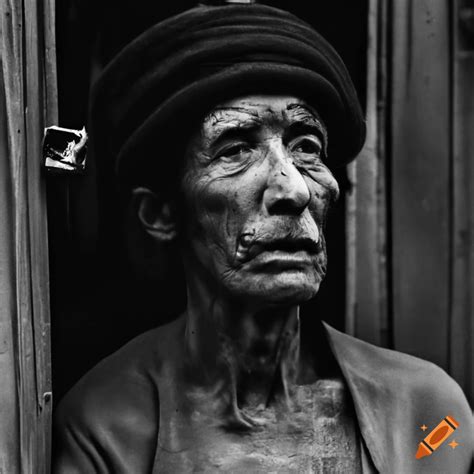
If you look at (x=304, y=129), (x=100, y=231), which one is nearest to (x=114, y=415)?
(x=100, y=231)

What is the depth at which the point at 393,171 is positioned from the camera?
2.82m

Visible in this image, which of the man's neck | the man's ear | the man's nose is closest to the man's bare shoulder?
the man's neck

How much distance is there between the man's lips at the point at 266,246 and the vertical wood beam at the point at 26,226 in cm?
43

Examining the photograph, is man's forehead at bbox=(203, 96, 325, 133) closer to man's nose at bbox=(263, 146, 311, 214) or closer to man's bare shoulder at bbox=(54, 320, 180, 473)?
man's nose at bbox=(263, 146, 311, 214)

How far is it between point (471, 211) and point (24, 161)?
1.29 m

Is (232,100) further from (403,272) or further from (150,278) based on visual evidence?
(403,272)

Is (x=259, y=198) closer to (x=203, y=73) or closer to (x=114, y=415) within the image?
(x=203, y=73)

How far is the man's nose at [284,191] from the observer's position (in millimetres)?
2176

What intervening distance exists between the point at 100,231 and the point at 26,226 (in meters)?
0.53

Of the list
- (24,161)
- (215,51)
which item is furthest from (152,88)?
(24,161)

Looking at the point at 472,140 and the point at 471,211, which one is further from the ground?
the point at 472,140

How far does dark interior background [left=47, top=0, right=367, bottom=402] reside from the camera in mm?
2529

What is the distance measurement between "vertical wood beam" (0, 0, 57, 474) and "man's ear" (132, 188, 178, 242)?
1.03ft

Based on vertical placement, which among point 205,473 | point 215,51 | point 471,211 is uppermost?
point 215,51
